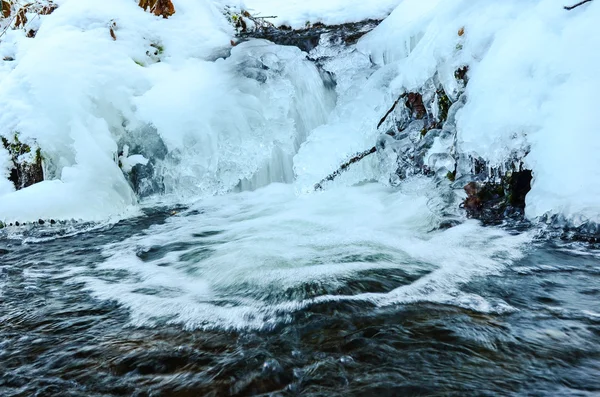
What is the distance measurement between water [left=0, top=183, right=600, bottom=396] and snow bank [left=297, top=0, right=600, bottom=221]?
48cm

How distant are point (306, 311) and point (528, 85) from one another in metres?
2.44

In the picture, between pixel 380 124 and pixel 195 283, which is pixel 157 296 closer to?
pixel 195 283

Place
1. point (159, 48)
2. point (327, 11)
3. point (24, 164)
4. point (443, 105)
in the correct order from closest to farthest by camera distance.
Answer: point (443, 105) → point (24, 164) → point (159, 48) → point (327, 11)

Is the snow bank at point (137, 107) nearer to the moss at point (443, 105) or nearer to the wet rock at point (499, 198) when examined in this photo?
the moss at point (443, 105)

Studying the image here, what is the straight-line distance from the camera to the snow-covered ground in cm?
329

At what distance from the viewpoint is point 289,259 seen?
317 cm

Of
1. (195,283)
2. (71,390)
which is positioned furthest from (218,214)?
(71,390)

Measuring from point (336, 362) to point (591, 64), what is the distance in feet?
9.17

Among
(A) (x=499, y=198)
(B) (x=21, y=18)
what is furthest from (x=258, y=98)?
(B) (x=21, y=18)

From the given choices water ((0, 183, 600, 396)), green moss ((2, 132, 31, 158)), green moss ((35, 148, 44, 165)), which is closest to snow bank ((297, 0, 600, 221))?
water ((0, 183, 600, 396))

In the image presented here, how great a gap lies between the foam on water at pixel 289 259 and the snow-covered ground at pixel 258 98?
0.58 meters

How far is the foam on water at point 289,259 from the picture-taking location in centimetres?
245

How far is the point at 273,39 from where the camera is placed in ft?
22.6

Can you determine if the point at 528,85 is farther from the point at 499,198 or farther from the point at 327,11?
the point at 327,11
